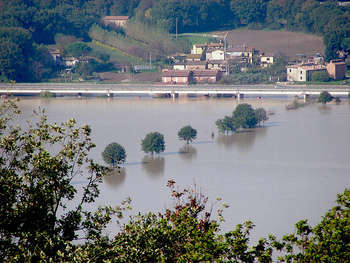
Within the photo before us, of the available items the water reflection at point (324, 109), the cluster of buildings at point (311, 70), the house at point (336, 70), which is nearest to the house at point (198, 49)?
the cluster of buildings at point (311, 70)

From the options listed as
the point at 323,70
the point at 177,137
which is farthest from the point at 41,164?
the point at 323,70

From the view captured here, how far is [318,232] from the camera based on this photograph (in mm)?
3420

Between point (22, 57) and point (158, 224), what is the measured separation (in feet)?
48.6

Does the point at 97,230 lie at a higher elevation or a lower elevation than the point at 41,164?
lower

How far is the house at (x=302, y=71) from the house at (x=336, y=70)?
125 millimetres

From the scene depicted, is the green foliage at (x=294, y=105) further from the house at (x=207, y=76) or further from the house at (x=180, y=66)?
the house at (x=180, y=66)

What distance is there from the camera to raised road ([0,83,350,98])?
1447 cm

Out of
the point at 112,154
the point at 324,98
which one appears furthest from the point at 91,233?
the point at 324,98

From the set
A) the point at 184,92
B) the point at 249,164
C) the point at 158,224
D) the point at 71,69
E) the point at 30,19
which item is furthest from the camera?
the point at 30,19

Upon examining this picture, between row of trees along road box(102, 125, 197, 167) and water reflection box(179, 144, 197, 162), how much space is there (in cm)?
21

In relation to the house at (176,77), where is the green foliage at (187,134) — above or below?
below

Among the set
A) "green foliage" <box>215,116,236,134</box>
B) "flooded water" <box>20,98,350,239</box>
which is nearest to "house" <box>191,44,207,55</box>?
"flooded water" <box>20,98,350,239</box>

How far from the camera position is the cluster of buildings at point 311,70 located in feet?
54.3

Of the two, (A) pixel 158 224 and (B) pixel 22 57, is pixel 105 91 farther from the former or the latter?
(A) pixel 158 224
